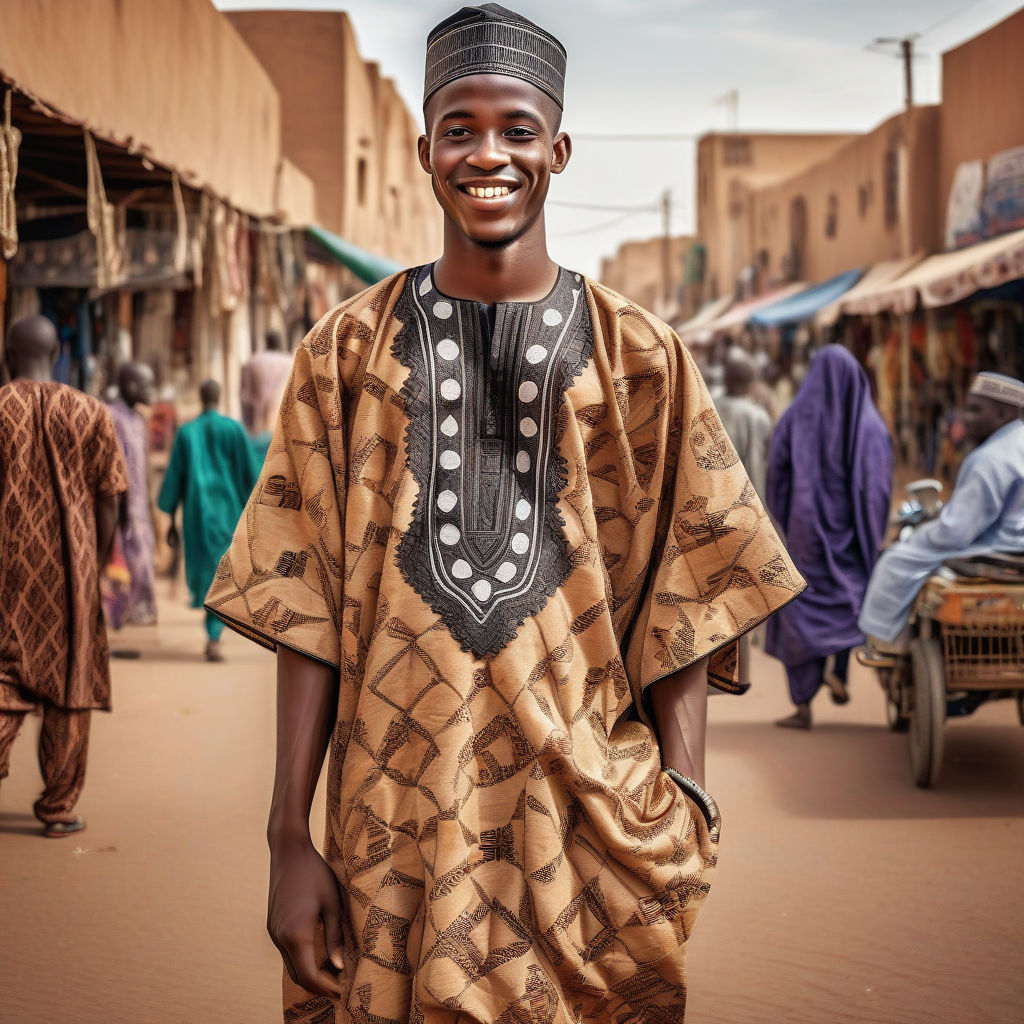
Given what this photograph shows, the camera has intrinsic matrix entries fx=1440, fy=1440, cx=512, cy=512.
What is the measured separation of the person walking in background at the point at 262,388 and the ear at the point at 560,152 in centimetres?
853

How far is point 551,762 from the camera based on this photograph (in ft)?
6.95

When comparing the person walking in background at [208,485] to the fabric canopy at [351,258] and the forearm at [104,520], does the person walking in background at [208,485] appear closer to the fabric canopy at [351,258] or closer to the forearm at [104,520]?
the forearm at [104,520]

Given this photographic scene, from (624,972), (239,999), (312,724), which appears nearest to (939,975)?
(239,999)

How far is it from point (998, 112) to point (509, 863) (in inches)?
739

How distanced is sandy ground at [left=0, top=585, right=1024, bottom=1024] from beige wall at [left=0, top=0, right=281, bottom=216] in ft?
12.2

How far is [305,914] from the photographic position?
2.12 m

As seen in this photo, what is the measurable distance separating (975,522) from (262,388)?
621 centimetres

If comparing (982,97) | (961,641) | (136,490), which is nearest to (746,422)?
(961,641)

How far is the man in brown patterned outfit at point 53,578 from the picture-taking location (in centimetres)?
589

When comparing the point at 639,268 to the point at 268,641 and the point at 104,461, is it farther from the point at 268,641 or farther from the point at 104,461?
the point at 268,641

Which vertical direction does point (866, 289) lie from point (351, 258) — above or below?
above

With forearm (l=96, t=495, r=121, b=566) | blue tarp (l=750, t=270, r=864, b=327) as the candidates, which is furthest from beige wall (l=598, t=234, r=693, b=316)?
forearm (l=96, t=495, r=121, b=566)

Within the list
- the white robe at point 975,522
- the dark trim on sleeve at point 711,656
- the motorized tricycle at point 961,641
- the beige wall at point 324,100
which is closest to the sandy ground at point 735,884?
the motorized tricycle at point 961,641

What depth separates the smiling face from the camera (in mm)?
2234
